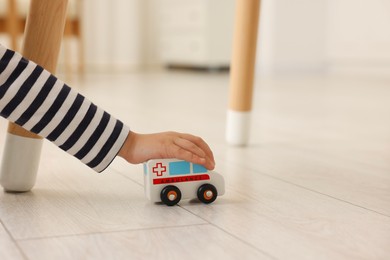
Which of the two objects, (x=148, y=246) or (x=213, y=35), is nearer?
(x=148, y=246)

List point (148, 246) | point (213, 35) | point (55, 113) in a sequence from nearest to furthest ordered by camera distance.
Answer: point (148, 246)
point (55, 113)
point (213, 35)

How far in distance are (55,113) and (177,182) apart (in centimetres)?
16

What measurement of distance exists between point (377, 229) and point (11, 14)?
9.70 feet

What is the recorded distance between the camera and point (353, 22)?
3822mm

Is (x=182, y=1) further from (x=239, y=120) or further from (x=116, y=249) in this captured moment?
(x=116, y=249)

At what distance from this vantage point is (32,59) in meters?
0.77

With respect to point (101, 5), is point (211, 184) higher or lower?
lower

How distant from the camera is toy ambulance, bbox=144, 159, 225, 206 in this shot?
2.29 feet

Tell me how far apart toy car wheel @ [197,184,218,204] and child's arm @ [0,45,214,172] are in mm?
25

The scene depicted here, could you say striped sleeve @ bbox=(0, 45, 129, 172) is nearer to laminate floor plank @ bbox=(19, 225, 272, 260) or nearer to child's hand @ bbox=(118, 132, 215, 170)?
child's hand @ bbox=(118, 132, 215, 170)

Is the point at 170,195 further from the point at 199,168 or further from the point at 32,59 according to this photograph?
the point at 32,59

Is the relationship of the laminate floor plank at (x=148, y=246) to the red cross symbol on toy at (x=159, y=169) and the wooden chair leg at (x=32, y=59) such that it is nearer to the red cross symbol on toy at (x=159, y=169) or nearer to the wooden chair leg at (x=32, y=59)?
the red cross symbol on toy at (x=159, y=169)

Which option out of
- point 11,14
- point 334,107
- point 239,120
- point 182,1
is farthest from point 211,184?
point 182,1

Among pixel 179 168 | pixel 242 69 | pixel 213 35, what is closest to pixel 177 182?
pixel 179 168
